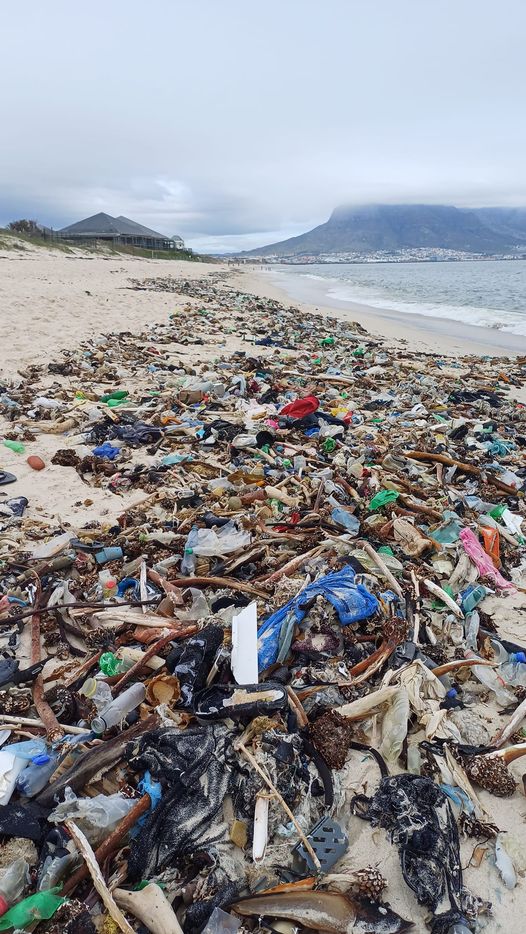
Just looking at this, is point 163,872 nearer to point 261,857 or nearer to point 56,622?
point 261,857

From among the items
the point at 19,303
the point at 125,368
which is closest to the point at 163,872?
the point at 125,368

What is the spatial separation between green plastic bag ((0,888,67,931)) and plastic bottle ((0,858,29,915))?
40 mm

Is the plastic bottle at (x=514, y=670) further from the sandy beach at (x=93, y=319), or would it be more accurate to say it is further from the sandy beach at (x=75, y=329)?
the sandy beach at (x=93, y=319)

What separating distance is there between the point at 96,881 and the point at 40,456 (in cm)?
500

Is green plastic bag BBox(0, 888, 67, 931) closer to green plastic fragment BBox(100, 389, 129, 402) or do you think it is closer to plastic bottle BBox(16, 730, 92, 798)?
plastic bottle BBox(16, 730, 92, 798)

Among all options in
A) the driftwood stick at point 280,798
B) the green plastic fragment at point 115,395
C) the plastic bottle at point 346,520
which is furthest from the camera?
the green plastic fragment at point 115,395

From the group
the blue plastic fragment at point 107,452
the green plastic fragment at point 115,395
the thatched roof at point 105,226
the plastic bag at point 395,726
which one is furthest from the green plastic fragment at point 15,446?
the thatched roof at point 105,226

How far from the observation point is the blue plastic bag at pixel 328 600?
9.95 ft

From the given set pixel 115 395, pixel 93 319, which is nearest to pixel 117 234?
pixel 93 319

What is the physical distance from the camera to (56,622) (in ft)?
11.1

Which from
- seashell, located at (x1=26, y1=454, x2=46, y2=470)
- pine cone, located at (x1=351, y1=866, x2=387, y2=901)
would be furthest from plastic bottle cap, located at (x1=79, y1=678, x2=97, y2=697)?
seashell, located at (x1=26, y1=454, x2=46, y2=470)

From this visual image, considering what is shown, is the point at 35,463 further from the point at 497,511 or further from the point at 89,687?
the point at 497,511

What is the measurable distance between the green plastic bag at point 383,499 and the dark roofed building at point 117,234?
73.6 meters

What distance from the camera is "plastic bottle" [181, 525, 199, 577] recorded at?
158 inches
